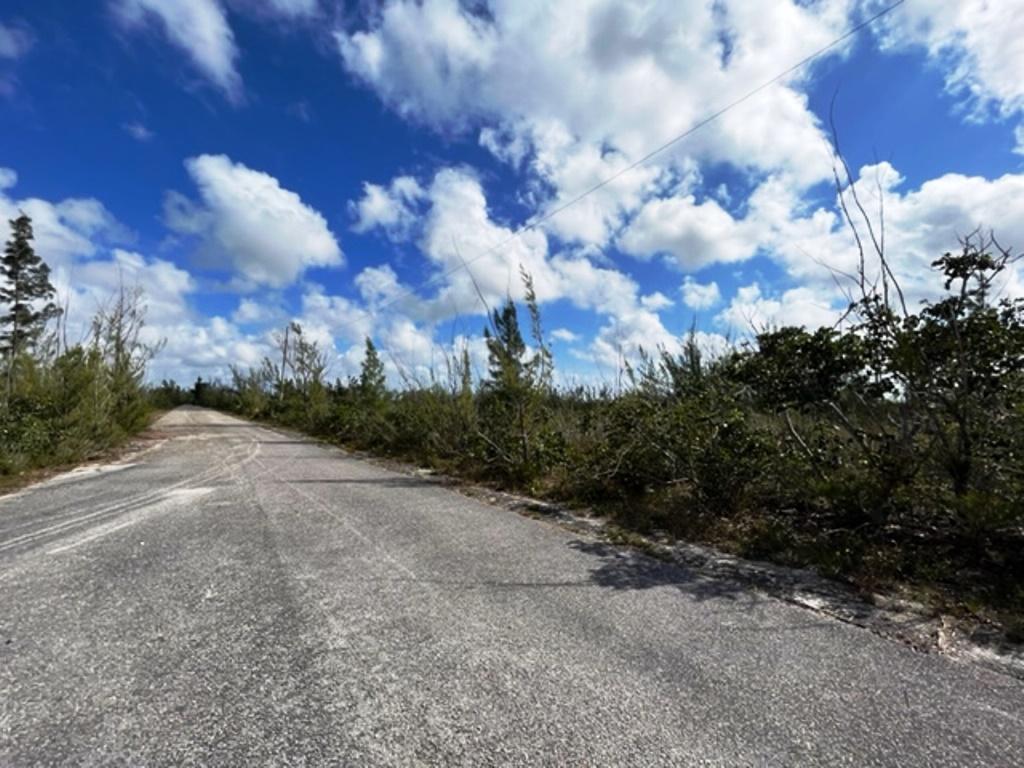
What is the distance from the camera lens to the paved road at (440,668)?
1.87 metres

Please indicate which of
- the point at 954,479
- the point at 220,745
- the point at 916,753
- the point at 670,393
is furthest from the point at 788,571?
the point at 670,393

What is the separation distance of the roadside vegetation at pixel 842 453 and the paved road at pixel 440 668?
116cm

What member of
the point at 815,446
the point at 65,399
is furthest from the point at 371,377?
the point at 815,446

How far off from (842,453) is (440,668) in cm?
437

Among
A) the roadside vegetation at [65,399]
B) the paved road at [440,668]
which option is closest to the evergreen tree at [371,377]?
the roadside vegetation at [65,399]

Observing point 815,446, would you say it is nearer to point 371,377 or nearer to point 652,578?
point 652,578

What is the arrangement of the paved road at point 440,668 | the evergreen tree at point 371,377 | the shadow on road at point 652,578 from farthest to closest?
1. the evergreen tree at point 371,377
2. the shadow on road at point 652,578
3. the paved road at point 440,668

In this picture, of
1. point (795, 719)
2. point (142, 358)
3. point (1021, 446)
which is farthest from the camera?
point (142, 358)

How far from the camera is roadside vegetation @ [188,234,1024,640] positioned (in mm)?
3604

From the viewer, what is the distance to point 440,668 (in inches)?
94.7

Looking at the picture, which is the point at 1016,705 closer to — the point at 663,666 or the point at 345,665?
the point at 663,666

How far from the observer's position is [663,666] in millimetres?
2439

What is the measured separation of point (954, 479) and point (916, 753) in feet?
9.47

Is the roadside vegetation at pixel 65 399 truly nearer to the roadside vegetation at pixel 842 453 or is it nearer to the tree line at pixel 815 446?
the tree line at pixel 815 446
